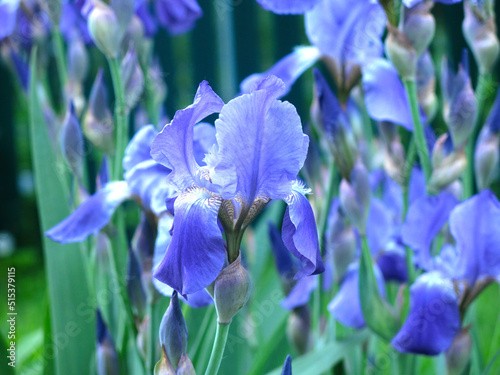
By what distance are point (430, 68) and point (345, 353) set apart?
1.26 ft

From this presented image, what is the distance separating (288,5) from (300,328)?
1.35 ft

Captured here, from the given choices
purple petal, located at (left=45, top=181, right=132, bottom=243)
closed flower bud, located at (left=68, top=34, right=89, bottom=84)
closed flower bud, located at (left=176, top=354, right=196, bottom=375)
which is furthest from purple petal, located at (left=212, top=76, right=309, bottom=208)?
closed flower bud, located at (left=68, top=34, right=89, bottom=84)

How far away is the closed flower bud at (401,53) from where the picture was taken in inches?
25.3

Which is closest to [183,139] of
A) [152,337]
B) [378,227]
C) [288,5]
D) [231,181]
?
[231,181]

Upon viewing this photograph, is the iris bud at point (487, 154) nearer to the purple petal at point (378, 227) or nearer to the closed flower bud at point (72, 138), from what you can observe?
the purple petal at point (378, 227)

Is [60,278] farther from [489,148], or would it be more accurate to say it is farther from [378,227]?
[489,148]

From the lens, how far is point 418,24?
655 millimetres

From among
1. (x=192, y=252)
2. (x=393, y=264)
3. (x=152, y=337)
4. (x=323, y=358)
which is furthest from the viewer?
(x=393, y=264)

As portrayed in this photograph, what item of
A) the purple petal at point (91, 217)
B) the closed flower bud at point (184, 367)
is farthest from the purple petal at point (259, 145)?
the purple petal at point (91, 217)

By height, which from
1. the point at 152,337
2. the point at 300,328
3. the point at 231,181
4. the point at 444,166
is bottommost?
the point at 300,328

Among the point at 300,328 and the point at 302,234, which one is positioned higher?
the point at 302,234

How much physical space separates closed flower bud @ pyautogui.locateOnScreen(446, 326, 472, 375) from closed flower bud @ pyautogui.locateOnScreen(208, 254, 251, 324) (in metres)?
0.34

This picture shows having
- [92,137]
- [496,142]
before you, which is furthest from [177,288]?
[496,142]

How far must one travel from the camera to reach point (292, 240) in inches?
15.8
